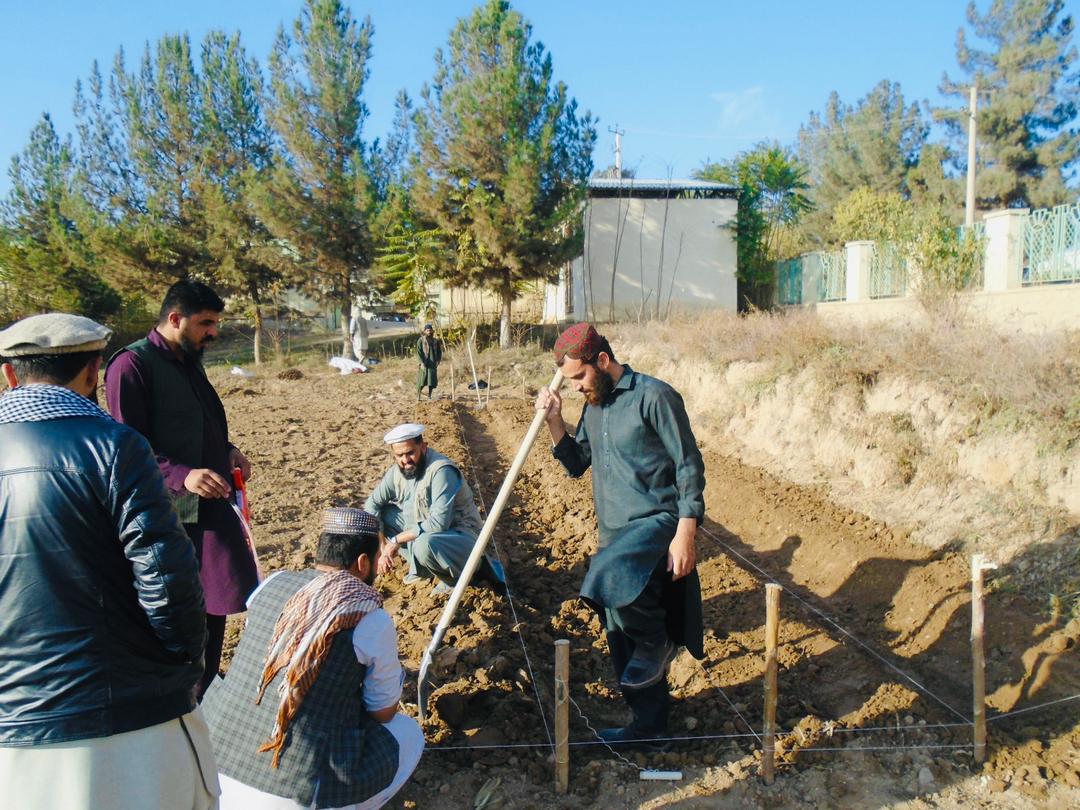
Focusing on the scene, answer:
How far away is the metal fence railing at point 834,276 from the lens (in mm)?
18405

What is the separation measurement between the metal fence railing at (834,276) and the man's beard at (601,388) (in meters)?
15.8

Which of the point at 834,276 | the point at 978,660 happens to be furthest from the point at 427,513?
the point at 834,276

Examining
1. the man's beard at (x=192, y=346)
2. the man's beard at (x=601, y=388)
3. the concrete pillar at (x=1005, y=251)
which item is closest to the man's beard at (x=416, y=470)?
the man's beard at (x=601, y=388)

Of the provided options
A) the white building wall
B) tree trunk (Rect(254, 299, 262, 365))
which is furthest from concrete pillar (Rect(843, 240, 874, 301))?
tree trunk (Rect(254, 299, 262, 365))

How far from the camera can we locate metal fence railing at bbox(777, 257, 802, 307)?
21422mm

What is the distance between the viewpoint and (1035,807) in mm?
3160

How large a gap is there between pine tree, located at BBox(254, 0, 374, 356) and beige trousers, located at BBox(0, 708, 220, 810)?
891 inches

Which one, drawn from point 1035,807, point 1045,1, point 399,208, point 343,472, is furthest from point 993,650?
point 1045,1

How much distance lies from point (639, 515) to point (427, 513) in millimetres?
1854

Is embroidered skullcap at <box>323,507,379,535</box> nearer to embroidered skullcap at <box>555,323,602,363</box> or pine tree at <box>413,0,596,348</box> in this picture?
embroidered skullcap at <box>555,323,602,363</box>

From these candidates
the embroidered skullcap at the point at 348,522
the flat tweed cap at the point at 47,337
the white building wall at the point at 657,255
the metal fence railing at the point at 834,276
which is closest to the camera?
the flat tweed cap at the point at 47,337

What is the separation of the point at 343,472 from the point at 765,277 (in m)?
17.4

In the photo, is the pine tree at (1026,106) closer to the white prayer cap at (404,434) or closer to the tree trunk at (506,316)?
the tree trunk at (506,316)

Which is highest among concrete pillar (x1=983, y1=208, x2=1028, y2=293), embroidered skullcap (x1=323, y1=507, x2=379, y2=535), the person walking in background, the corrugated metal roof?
the corrugated metal roof
